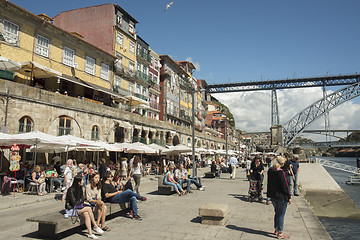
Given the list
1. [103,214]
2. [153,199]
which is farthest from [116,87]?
[103,214]

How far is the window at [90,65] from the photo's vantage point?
25759mm

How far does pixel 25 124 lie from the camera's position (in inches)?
A: 653

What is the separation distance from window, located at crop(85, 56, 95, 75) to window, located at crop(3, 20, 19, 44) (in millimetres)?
6936

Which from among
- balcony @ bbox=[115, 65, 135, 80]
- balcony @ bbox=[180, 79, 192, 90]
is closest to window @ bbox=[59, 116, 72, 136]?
balcony @ bbox=[115, 65, 135, 80]

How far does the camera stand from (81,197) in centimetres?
599

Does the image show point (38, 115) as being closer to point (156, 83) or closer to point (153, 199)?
point (153, 199)

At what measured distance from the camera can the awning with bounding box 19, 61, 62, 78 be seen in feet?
58.5

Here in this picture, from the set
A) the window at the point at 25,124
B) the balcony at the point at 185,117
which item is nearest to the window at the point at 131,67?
the balcony at the point at 185,117

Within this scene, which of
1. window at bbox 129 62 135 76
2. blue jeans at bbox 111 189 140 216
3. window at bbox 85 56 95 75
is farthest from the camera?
window at bbox 129 62 135 76

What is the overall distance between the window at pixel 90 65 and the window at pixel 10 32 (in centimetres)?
694

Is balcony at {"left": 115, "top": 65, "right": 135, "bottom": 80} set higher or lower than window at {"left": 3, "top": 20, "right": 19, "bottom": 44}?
higher

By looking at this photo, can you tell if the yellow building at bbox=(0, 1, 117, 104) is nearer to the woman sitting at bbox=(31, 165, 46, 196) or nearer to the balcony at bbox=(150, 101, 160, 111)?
the woman sitting at bbox=(31, 165, 46, 196)

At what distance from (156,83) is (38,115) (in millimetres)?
24080

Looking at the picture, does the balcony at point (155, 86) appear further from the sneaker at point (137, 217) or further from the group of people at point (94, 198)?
the sneaker at point (137, 217)
